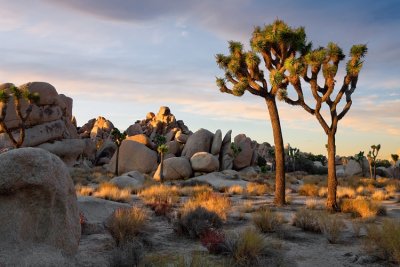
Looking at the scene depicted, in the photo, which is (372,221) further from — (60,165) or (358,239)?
(60,165)

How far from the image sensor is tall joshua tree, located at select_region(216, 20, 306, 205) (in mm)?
16016

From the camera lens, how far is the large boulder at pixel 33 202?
600cm

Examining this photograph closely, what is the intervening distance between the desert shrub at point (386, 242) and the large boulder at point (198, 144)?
40.4m

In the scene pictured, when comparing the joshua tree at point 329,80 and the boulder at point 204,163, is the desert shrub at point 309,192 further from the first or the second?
the boulder at point 204,163

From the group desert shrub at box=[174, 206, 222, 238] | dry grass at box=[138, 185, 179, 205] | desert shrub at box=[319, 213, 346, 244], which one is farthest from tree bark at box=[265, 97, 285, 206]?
desert shrub at box=[174, 206, 222, 238]

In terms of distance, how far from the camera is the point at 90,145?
197 feet

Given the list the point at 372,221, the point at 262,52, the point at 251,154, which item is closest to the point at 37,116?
the point at 251,154

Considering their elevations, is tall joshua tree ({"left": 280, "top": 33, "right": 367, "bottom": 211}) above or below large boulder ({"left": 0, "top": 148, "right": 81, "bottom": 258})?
above

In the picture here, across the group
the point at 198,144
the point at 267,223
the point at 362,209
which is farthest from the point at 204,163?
A: the point at 267,223

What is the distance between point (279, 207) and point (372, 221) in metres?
4.50

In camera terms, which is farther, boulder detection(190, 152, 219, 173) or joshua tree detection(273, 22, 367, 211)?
boulder detection(190, 152, 219, 173)

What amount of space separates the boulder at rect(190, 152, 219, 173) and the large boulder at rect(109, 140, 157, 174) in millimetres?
6141

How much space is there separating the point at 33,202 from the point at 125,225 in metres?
3.13

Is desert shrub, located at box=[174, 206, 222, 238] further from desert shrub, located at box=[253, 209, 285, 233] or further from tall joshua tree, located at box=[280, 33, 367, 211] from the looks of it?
tall joshua tree, located at box=[280, 33, 367, 211]
